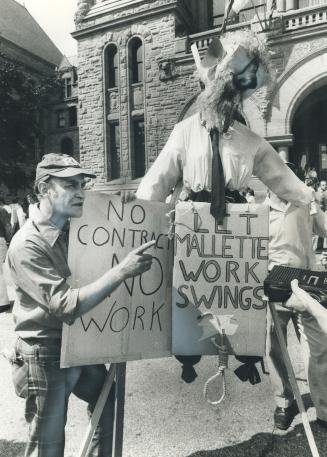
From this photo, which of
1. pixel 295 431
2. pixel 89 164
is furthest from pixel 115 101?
pixel 295 431

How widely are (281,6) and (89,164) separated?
1033 cm

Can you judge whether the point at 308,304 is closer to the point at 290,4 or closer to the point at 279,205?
the point at 279,205

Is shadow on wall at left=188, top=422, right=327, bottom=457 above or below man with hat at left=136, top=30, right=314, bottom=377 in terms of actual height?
below

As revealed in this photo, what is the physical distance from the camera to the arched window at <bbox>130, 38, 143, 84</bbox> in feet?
58.2

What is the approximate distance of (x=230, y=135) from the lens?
234 centimetres

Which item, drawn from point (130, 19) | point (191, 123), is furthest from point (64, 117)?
point (191, 123)

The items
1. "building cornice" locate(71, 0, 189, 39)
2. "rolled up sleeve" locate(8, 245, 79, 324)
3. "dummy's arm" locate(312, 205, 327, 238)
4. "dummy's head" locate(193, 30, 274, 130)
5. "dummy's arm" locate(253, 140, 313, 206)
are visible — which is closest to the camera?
"rolled up sleeve" locate(8, 245, 79, 324)

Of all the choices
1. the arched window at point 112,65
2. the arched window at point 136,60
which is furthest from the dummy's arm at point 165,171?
the arched window at point 112,65

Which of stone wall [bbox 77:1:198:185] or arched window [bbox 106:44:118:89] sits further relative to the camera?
arched window [bbox 106:44:118:89]

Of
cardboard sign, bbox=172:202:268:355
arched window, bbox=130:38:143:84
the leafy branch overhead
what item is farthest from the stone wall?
cardboard sign, bbox=172:202:268:355

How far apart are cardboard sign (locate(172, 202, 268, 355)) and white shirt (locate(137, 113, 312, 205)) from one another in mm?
322

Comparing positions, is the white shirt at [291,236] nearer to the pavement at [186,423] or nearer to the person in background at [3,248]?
the pavement at [186,423]

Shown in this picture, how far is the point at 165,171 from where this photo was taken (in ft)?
7.84

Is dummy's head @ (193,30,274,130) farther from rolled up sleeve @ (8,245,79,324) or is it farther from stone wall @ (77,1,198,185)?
stone wall @ (77,1,198,185)
